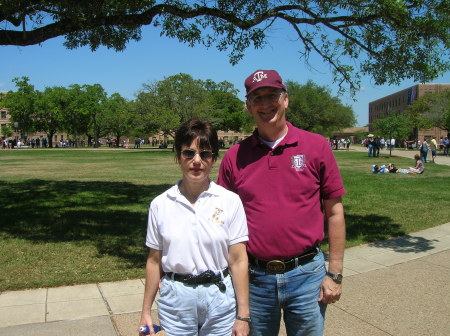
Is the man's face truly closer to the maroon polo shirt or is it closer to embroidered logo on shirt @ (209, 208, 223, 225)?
the maroon polo shirt

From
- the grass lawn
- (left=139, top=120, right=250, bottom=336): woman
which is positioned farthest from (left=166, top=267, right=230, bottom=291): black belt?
the grass lawn

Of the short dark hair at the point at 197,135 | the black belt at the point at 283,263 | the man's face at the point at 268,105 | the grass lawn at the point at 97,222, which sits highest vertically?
the man's face at the point at 268,105

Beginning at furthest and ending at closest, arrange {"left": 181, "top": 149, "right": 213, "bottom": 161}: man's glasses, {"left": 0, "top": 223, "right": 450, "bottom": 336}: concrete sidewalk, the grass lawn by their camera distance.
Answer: the grass lawn → {"left": 0, "top": 223, "right": 450, "bottom": 336}: concrete sidewalk → {"left": 181, "top": 149, "right": 213, "bottom": 161}: man's glasses

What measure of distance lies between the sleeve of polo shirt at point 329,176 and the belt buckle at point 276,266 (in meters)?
0.47

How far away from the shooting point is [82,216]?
8.98m

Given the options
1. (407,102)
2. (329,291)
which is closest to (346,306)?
(329,291)

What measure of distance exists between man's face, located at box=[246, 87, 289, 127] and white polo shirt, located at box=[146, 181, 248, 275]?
478 mm

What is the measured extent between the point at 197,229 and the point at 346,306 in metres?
2.84

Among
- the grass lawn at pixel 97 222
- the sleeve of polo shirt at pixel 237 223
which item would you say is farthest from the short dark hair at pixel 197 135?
the grass lawn at pixel 97 222

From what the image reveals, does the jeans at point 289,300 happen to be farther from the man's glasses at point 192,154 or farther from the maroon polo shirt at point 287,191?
the man's glasses at point 192,154

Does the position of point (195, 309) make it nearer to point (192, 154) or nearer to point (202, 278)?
point (202, 278)

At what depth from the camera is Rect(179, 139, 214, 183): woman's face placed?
2.29 metres

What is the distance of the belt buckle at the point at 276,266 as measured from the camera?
7.70 feet

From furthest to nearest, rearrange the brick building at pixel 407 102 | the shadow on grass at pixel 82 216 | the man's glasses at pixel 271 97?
1. the brick building at pixel 407 102
2. the shadow on grass at pixel 82 216
3. the man's glasses at pixel 271 97
